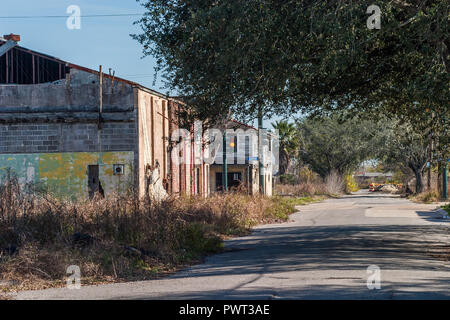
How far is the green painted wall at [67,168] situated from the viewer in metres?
23.6

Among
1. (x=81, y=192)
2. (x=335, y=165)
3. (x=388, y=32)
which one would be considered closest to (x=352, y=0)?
(x=388, y=32)

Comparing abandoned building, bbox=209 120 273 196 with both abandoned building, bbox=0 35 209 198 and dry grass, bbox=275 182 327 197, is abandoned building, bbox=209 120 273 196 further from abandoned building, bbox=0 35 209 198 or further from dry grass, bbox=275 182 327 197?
abandoned building, bbox=0 35 209 198

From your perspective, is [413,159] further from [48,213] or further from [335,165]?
[48,213]

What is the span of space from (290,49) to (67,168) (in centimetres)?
1436

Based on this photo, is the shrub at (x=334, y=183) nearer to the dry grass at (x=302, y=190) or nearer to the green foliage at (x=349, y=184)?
the dry grass at (x=302, y=190)

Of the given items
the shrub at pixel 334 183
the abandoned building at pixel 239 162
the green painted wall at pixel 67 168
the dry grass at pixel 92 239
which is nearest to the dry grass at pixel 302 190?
the shrub at pixel 334 183

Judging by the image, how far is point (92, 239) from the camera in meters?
12.1

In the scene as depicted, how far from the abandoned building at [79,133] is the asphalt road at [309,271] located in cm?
767

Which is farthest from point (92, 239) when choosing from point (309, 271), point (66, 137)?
point (66, 137)

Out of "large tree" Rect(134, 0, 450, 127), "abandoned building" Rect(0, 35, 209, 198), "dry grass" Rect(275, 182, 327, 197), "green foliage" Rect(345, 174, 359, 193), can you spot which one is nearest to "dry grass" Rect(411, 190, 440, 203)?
"dry grass" Rect(275, 182, 327, 197)

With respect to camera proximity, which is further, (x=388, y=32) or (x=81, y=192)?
(x=81, y=192)

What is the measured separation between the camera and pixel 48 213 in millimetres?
12797

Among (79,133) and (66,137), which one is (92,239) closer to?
(79,133)
